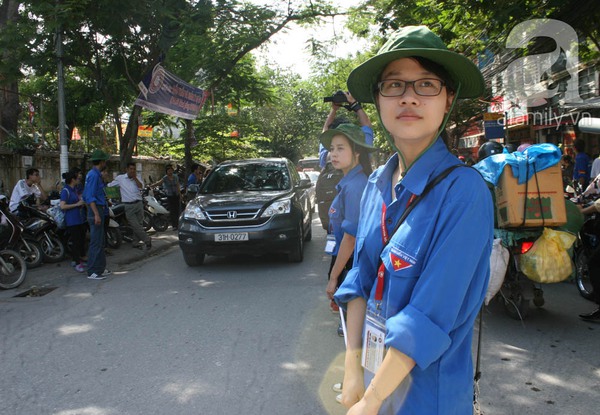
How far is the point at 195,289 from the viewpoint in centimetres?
627

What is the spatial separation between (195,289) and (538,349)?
13.5 feet

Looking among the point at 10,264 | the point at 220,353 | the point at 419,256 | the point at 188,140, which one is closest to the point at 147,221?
the point at 188,140

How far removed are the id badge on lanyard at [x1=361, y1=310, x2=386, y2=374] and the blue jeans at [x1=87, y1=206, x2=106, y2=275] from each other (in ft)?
20.8

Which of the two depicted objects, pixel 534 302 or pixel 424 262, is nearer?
pixel 424 262

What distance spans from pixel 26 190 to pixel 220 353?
21.1 feet

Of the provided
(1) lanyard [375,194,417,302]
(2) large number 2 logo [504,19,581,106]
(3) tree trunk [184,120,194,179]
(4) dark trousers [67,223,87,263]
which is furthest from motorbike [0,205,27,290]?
(2) large number 2 logo [504,19,581,106]

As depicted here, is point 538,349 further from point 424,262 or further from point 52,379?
point 52,379

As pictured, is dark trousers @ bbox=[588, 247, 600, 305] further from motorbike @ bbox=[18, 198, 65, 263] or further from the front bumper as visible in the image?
motorbike @ bbox=[18, 198, 65, 263]

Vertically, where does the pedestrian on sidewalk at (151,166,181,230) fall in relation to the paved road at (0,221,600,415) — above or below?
above

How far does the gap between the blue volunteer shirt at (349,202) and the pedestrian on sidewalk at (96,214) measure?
4.61 meters

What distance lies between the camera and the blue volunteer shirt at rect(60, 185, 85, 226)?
747cm

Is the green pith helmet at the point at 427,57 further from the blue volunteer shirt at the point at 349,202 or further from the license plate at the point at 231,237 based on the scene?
the license plate at the point at 231,237

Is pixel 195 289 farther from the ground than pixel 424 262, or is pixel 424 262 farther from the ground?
pixel 424 262

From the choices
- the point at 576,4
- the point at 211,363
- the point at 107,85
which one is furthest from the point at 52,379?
the point at 107,85
